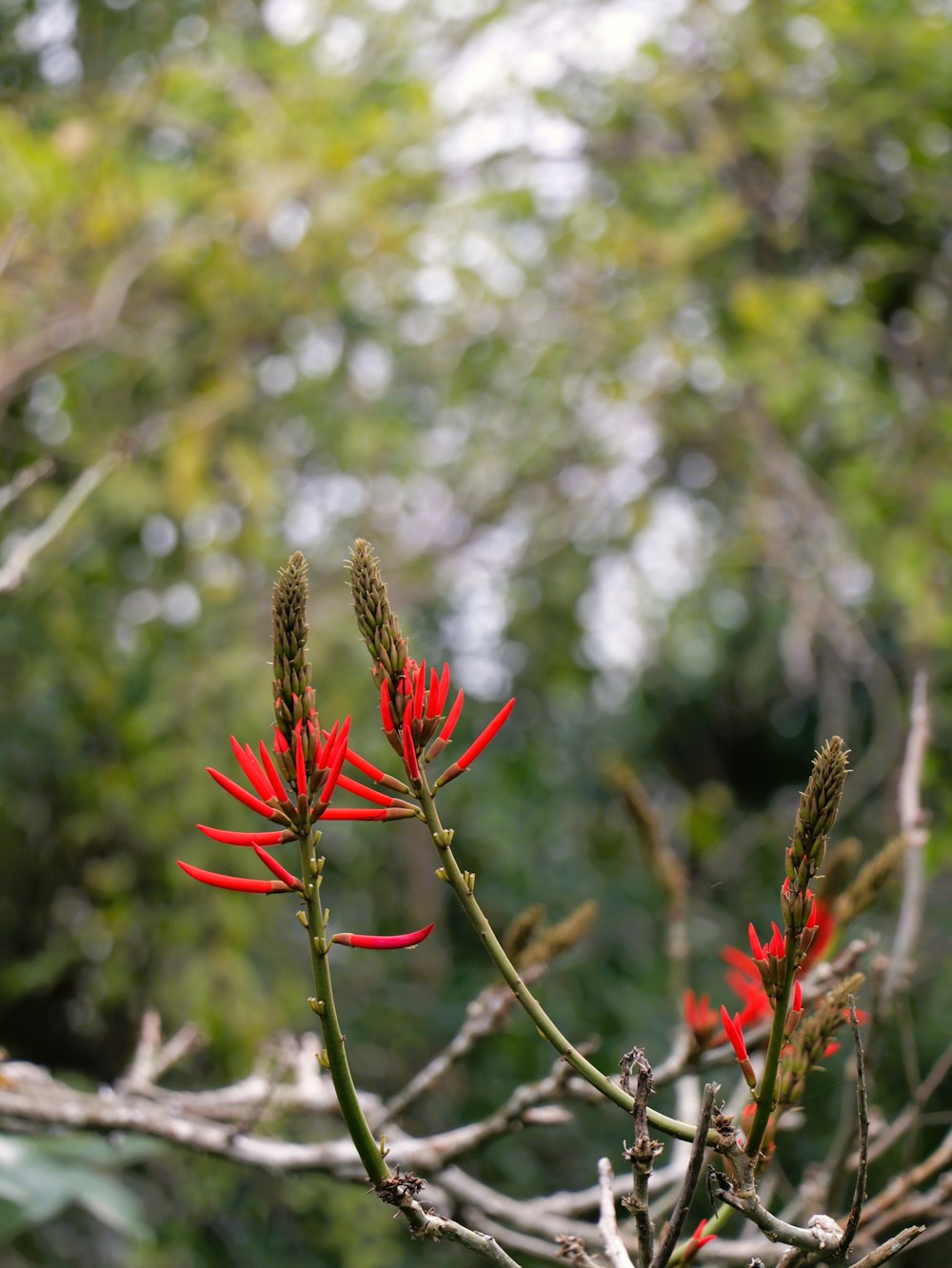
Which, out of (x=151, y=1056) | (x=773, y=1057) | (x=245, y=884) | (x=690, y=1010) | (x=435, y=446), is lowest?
(x=435, y=446)

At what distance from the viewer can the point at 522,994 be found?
428mm

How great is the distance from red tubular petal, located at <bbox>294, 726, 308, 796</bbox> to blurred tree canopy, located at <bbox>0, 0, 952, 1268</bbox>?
4.62 ft

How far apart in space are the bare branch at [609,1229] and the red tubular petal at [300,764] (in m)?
0.21

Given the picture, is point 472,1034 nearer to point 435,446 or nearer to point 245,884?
point 245,884

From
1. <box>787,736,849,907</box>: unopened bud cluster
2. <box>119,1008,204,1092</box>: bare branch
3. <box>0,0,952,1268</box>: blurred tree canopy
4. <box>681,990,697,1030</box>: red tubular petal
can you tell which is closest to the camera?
<box>787,736,849,907</box>: unopened bud cluster

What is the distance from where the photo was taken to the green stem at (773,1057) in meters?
0.42

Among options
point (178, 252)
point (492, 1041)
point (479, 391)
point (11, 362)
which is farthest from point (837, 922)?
point (479, 391)

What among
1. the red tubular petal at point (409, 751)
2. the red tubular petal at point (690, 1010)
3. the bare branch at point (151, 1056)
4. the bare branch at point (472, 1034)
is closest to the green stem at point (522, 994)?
the red tubular petal at point (409, 751)

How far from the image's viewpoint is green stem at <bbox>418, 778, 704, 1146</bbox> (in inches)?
16.6

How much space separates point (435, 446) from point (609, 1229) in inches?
141

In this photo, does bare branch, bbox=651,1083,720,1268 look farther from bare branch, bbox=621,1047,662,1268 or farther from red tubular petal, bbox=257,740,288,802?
red tubular petal, bbox=257,740,288,802

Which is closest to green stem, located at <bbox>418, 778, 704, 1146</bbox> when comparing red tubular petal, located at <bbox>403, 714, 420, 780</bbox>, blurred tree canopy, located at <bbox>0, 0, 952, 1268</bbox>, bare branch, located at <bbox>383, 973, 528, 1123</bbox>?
red tubular petal, located at <bbox>403, 714, 420, 780</bbox>

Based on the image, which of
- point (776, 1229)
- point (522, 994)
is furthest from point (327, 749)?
point (776, 1229)

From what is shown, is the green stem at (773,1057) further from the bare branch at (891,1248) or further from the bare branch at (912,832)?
the bare branch at (912,832)
